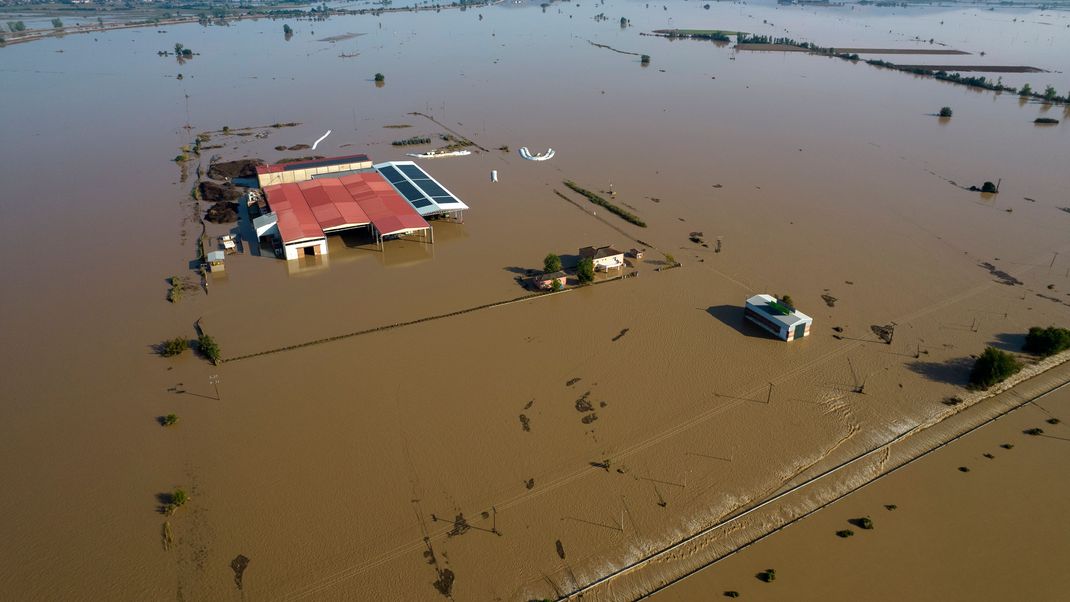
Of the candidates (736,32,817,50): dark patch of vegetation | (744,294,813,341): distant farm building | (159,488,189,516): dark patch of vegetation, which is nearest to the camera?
(159,488,189,516): dark patch of vegetation

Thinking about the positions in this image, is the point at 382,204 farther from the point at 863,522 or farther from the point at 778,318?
the point at 863,522

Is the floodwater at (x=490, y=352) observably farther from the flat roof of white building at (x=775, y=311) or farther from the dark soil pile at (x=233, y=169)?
the dark soil pile at (x=233, y=169)

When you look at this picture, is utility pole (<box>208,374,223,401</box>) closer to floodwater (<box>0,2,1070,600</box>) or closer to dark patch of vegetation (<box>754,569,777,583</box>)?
floodwater (<box>0,2,1070,600</box>)

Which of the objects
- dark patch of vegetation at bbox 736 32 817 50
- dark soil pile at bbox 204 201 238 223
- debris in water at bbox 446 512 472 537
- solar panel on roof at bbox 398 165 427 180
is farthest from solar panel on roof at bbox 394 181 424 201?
dark patch of vegetation at bbox 736 32 817 50

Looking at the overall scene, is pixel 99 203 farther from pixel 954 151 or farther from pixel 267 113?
pixel 954 151

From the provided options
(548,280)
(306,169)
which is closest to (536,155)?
(306,169)
